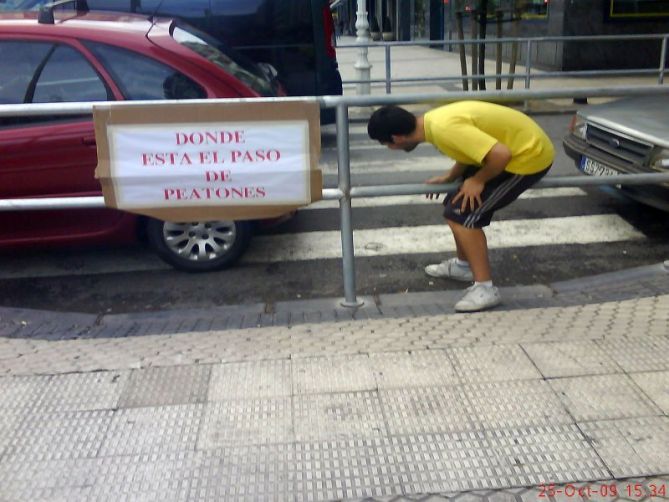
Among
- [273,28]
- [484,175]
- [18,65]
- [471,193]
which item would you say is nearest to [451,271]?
[471,193]

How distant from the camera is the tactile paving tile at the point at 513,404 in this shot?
3.06 meters

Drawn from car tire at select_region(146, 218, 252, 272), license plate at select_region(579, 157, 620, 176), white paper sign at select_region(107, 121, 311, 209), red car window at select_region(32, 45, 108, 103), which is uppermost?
red car window at select_region(32, 45, 108, 103)

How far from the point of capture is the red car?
15.8 feet

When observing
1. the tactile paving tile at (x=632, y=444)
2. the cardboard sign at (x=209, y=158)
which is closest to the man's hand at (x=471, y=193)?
the cardboard sign at (x=209, y=158)

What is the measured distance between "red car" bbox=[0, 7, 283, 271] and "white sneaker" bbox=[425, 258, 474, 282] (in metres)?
1.33

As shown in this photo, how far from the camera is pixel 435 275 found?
199 inches

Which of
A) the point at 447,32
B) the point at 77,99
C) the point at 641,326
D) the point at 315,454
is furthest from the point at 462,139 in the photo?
the point at 447,32

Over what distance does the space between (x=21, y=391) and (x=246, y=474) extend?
1.31 m

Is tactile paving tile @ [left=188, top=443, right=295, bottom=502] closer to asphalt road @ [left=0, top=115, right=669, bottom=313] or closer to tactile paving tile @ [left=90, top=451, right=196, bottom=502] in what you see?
tactile paving tile @ [left=90, top=451, right=196, bottom=502]

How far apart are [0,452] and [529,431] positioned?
2.15m

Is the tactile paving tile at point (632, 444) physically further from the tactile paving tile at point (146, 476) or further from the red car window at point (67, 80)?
the red car window at point (67, 80)

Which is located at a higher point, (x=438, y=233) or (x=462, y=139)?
(x=462, y=139)

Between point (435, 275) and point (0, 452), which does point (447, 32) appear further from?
point (0, 452)

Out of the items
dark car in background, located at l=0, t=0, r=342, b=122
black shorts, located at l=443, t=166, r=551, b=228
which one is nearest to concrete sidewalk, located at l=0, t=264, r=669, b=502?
black shorts, located at l=443, t=166, r=551, b=228
